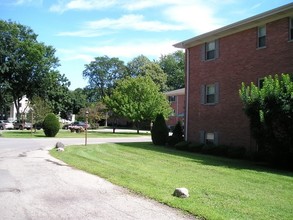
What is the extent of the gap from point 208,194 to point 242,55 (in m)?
13.7

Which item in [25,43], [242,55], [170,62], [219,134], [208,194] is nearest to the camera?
[208,194]

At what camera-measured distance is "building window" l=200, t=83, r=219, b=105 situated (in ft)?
77.2

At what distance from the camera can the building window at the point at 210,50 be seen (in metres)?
23.6

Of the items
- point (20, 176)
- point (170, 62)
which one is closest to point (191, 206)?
point (20, 176)

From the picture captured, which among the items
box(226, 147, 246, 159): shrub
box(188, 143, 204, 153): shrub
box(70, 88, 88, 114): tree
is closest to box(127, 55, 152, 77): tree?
box(70, 88, 88, 114): tree

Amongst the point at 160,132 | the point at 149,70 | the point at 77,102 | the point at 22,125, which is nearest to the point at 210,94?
the point at 160,132

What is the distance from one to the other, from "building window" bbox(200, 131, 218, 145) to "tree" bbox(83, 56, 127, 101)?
74.3 m

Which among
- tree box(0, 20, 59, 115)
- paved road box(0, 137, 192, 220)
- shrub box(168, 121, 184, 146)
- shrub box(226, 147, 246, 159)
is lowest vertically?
paved road box(0, 137, 192, 220)

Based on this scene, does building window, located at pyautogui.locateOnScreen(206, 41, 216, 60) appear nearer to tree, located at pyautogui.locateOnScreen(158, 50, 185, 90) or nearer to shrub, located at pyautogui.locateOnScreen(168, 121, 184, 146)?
shrub, located at pyautogui.locateOnScreen(168, 121, 184, 146)

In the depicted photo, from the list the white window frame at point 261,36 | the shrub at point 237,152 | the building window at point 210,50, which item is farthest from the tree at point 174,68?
the shrub at point 237,152

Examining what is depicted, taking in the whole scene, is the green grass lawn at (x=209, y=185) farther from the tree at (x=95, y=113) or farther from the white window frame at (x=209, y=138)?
the tree at (x=95, y=113)

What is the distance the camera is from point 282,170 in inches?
607

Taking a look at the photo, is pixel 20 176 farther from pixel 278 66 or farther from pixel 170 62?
pixel 170 62

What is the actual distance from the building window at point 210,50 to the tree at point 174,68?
2456 inches
